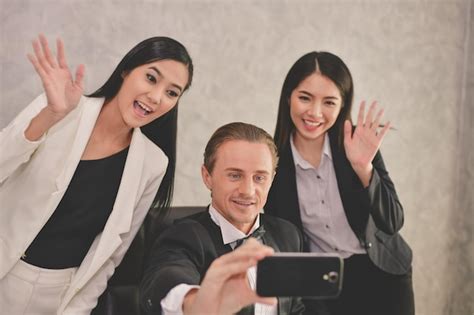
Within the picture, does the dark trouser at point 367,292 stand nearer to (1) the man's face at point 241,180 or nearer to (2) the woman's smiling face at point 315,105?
(2) the woman's smiling face at point 315,105

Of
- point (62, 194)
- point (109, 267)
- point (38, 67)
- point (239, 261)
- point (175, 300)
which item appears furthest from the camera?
point (109, 267)

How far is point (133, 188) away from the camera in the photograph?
5.95 feet

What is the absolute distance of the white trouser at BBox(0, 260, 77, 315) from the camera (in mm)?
1755

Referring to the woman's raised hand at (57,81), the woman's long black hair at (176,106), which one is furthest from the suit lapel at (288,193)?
the woman's raised hand at (57,81)

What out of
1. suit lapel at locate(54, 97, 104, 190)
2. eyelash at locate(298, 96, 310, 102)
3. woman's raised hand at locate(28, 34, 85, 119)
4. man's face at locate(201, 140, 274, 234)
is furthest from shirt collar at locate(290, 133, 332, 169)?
woman's raised hand at locate(28, 34, 85, 119)

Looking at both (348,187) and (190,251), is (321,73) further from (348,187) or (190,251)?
(190,251)

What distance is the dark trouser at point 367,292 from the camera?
2.14 meters

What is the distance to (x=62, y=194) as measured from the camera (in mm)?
1734

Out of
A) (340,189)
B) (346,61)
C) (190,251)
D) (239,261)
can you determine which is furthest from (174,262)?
(346,61)

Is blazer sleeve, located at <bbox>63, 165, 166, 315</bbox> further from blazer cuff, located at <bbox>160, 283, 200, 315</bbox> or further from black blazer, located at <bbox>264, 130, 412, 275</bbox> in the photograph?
blazer cuff, located at <bbox>160, 283, 200, 315</bbox>

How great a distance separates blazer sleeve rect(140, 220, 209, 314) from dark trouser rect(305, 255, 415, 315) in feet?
2.44

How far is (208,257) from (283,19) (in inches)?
51.1

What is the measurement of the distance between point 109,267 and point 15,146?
0.46 metres

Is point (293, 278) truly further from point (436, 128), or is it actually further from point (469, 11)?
point (469, 11)
